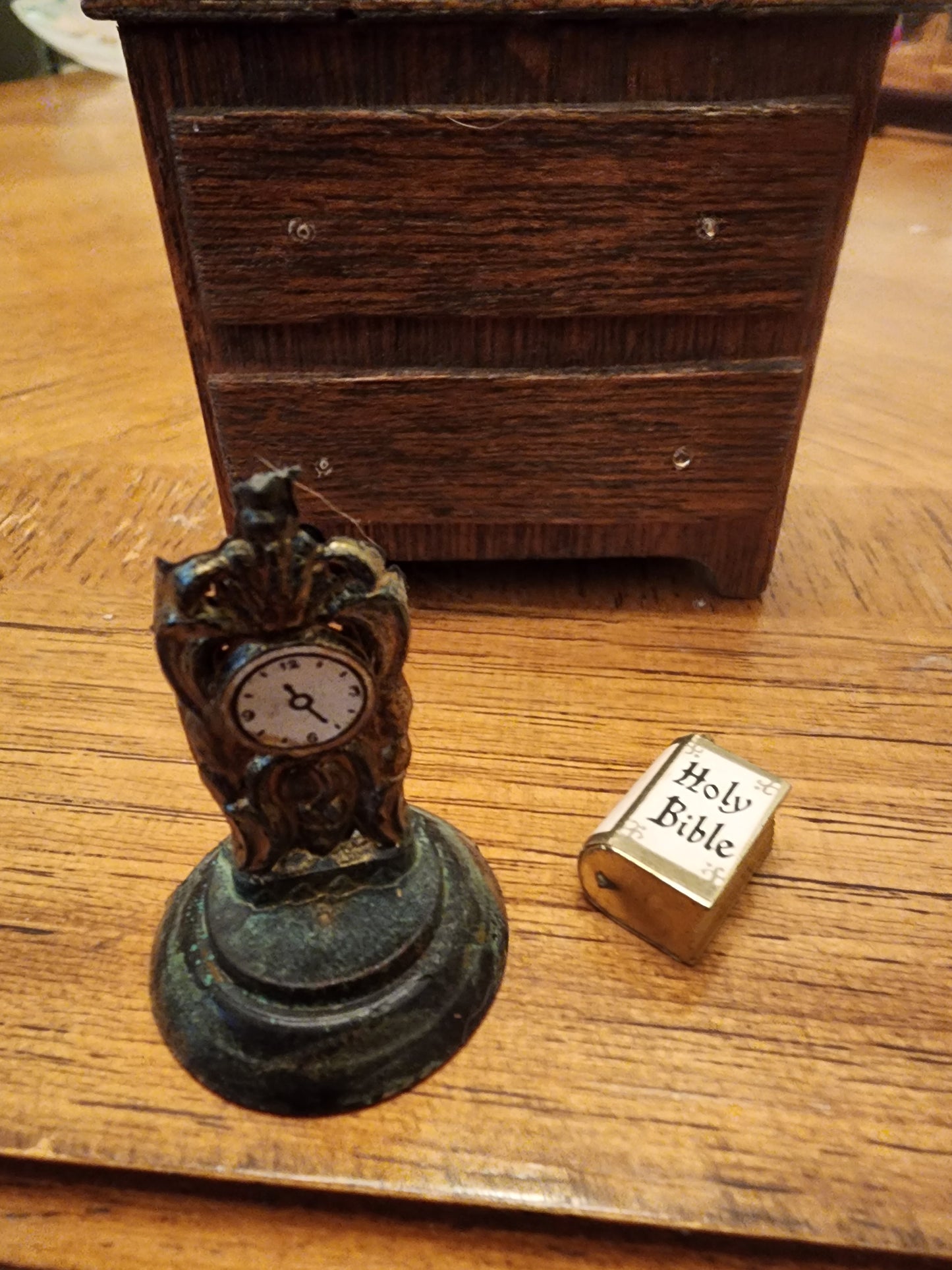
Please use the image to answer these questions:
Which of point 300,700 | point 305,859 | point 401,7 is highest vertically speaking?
point 401,7

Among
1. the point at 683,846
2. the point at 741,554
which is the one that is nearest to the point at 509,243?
the point at 741,554

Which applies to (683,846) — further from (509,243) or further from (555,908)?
(509,243)

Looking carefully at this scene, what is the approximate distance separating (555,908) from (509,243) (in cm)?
51

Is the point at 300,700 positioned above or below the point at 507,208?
below

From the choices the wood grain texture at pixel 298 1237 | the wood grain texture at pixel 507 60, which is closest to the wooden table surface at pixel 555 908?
the wood grain texture at pixel 298 1237

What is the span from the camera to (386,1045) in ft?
2.02

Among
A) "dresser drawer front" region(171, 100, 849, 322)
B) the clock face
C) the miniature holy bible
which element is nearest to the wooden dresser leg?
"dresser drawer front" region(171, 100, 849, 322)

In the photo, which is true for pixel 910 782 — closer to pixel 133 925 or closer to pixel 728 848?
pixel 728 848

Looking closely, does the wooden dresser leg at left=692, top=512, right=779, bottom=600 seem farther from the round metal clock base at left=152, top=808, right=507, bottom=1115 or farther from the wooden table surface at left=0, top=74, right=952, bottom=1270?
the round metal clock base at left=152, top=808, right=507, bottom=1115

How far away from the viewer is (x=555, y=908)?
2.36 ft

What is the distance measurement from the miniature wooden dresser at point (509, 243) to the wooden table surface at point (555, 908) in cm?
14

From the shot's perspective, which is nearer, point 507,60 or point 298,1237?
point 298,1237

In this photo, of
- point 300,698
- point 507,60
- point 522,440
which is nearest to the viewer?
point 300,698

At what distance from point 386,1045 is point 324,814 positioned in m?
0.14
